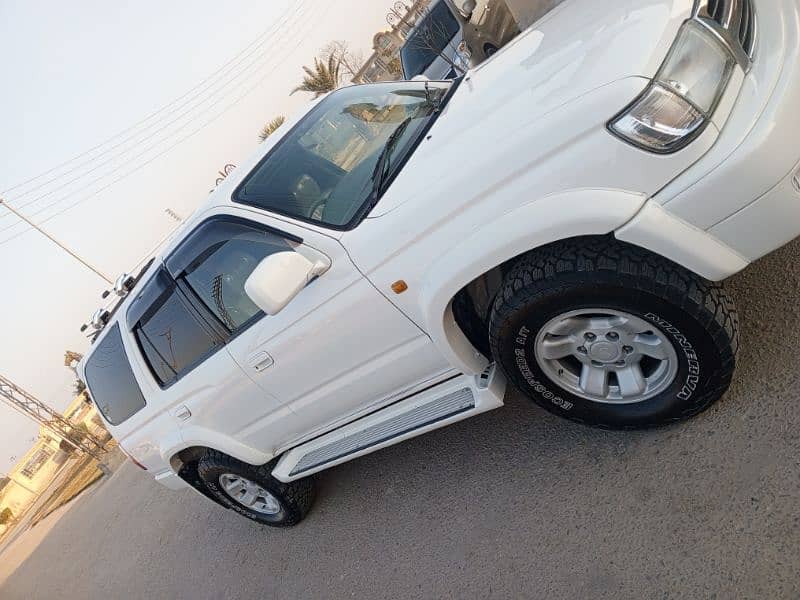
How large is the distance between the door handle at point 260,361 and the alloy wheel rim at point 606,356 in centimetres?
137

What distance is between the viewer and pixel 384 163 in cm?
254

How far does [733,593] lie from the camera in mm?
1745

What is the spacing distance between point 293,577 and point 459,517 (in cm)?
132

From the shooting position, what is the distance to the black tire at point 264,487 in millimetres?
3498

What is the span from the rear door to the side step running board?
79 mm

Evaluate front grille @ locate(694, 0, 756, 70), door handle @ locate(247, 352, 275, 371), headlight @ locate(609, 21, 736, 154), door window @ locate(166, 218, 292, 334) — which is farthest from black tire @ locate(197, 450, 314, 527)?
front grille @ locate(694, 0, 756, 70)

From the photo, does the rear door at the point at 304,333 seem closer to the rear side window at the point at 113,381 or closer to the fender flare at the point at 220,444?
the fender flare at the point at 220,444

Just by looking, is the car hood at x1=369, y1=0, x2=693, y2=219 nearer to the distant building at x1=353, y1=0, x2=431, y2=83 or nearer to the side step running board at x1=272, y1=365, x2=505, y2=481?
the side step running board at x1=272, y1=365, x2=505, y2=481

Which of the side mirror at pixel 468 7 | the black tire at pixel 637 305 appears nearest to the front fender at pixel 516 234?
the black tire at pixel 637 305

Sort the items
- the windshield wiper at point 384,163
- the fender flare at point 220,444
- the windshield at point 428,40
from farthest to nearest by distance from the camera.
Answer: the windshield at point 428,40 → the fender flare at point 220,444 → the windshield wiper at point 384,163

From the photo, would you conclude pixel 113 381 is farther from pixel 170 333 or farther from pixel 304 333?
pixel 304 333

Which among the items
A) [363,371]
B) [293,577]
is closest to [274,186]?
[363,371]

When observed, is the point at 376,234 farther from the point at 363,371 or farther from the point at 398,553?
the point at 398,553

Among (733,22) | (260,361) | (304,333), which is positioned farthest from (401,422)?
(733,22)
